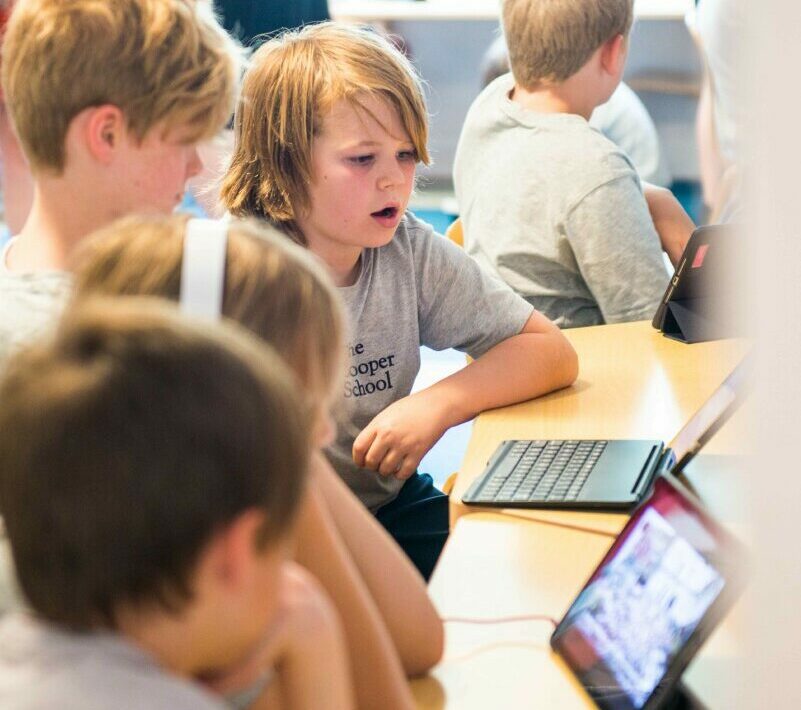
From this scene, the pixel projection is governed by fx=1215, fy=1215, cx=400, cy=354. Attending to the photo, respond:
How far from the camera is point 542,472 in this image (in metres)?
1.43

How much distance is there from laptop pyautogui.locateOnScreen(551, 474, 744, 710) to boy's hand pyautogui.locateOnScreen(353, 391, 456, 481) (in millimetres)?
583

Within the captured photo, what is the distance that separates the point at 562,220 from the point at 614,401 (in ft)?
1.74

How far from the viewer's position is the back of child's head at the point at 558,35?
228 cm

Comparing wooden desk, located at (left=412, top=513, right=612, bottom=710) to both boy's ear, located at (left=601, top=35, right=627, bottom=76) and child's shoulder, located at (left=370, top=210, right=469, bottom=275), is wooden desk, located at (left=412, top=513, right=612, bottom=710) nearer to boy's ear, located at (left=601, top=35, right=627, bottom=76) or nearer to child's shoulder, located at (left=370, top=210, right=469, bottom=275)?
child's shoulder, located at (left=370, top=210, right=469, bottom=275)

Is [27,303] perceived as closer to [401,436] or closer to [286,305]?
[286,305]

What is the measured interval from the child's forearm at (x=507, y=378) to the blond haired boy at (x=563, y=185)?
0.40 m

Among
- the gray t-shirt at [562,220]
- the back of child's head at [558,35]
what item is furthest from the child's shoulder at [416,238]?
the back of child's head at [558,35]

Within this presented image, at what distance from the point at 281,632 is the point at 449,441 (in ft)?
8.45

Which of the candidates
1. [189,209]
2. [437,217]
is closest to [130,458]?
[189,209]

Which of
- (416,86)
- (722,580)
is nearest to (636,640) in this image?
(722,580)

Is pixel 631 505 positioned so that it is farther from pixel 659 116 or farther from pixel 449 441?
pixel 659 116

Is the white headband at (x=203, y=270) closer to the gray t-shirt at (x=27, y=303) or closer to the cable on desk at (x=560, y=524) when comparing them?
the gray t-shirt at (x=27, y=303)

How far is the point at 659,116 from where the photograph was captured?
221 inches

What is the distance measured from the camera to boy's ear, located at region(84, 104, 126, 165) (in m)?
1.22
